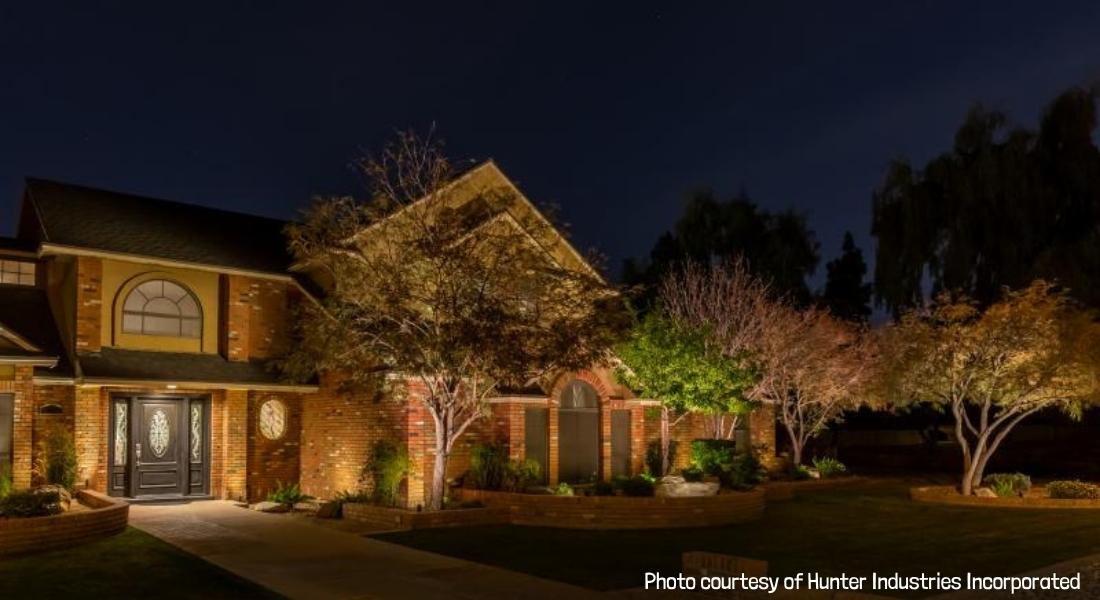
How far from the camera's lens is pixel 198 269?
21812mm

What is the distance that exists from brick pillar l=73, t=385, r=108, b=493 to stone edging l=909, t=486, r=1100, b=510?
17410 millimetres

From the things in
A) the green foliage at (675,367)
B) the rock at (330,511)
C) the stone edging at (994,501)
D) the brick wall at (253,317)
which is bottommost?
the stone edging at (994,501)

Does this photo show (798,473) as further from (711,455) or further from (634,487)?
(634,487)

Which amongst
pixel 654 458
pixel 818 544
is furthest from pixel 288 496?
pixel 818 544

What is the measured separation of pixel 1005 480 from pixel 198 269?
61.5 ft

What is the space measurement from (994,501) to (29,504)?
18.4m

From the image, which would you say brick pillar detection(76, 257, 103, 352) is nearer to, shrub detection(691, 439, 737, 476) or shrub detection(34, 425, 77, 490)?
shrub detection(34, 425, 77, 490)

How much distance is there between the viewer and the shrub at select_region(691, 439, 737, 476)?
2334cm

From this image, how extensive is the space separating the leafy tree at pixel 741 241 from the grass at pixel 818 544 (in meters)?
26.5

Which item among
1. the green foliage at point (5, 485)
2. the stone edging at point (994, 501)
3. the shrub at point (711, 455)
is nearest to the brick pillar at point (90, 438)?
the green foliage at point (5, 485)

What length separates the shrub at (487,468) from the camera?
19969 millimetres

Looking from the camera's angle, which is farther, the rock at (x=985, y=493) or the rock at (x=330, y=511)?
the rock at (x=985, y=493)

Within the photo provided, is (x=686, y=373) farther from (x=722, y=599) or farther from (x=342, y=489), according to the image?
(x=722, y=599)

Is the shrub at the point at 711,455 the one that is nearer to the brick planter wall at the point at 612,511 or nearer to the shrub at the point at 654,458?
the shrub at the point at 654,458
